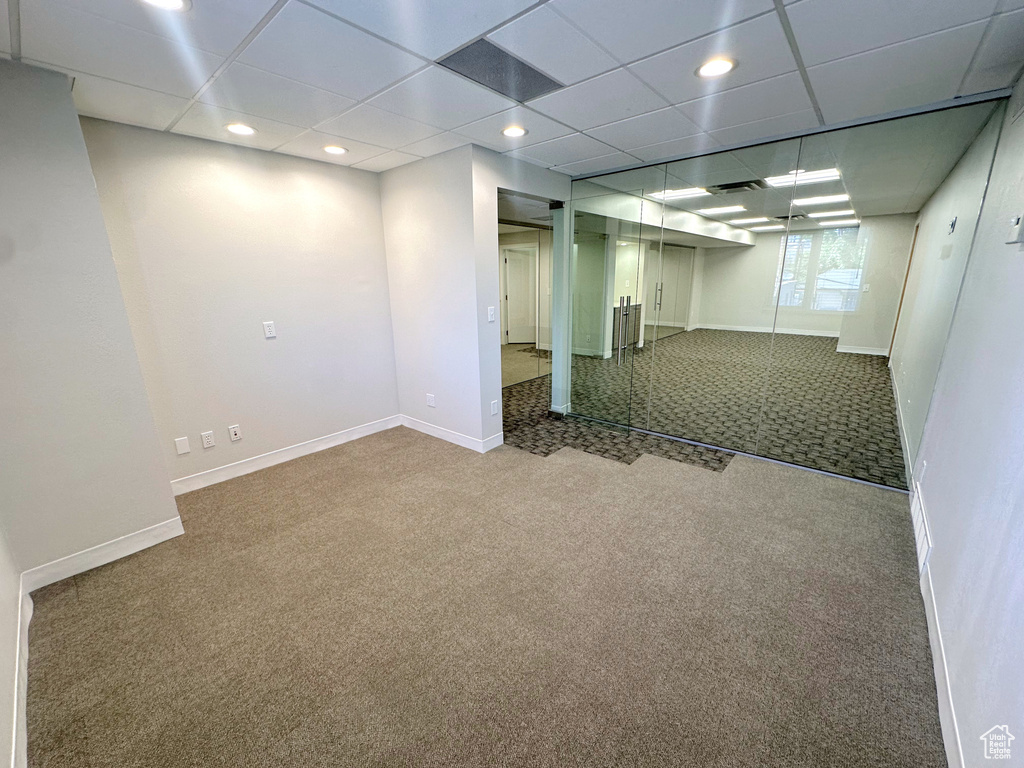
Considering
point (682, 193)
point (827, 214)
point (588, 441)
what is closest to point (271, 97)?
point (588, 441)

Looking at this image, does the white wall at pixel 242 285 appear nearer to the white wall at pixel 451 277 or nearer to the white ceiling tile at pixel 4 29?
the white wall at pixel 451 277

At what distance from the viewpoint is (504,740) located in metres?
1.39

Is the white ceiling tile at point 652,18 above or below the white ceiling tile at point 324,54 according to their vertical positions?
below

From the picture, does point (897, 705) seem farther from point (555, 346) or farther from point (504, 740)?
point (555, 346)

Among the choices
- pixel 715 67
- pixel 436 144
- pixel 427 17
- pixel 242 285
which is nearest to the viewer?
pixel 427 17

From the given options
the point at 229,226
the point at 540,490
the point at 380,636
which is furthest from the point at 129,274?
the point at 540,490

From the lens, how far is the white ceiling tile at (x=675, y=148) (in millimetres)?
3006

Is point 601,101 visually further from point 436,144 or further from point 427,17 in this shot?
point 436,144

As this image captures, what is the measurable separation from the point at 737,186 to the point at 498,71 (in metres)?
3.14

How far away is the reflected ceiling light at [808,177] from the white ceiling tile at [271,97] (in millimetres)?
3407

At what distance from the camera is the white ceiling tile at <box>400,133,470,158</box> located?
2.90 metres

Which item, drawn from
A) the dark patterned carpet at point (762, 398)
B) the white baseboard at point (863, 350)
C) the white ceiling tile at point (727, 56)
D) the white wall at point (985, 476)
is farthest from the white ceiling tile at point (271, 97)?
the white baseboard at point (863, 350)

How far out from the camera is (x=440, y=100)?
2.27 m

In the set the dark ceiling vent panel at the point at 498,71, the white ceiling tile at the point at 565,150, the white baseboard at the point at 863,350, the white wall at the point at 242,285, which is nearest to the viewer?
the dark ceiling vent panel at the point at 498,71
